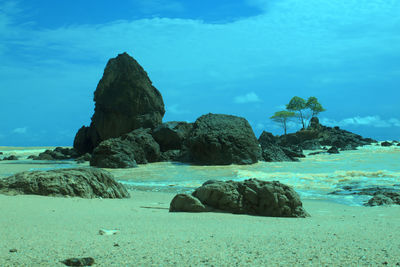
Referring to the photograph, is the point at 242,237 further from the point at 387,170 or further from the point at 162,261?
the point at 387,170

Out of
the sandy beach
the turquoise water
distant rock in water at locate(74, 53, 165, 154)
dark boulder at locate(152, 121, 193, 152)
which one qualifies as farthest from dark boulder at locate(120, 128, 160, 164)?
the sandy beach

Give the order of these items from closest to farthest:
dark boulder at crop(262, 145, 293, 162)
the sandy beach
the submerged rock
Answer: the sandy beach, the submerged rock, dark boulder at crop(262, 145, 293, 162)

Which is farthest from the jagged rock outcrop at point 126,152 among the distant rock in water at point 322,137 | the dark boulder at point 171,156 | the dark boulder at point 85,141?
the distant rock in water at point 322,137

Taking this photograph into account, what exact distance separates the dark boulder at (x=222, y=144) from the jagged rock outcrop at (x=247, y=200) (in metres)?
11.1

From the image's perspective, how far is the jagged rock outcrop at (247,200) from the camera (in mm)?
5664

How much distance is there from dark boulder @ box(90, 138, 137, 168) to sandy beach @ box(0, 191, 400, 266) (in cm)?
1057

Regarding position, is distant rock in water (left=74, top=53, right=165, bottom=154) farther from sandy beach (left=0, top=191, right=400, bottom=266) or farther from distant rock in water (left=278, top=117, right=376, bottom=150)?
sandy beach (left=0, top=191, right=400, bottom=266)

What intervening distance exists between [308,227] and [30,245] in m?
2.80

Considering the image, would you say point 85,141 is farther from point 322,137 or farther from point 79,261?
Answer: point 79,261

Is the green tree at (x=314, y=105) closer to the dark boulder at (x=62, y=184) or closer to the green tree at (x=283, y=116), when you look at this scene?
the green tree at (x=283, y=116)

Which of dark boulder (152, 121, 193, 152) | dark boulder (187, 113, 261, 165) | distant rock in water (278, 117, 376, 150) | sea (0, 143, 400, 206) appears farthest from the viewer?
distant rock in water (278, 117, 376, 150)

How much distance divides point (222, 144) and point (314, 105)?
41.7 metres

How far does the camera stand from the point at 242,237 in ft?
11.4

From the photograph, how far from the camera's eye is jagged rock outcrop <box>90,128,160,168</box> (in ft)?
52.3
